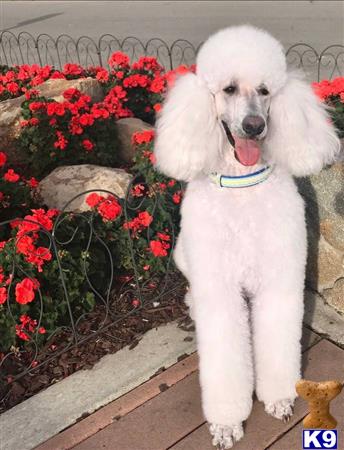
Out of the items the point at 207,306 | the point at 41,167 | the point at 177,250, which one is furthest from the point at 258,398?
the point at 41,167

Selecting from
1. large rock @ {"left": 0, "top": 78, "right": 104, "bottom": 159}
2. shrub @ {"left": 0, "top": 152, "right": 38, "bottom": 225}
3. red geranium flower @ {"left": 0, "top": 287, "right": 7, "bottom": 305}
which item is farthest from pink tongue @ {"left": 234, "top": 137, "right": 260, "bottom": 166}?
large rock @ {"left": 0, "top": 78, "right": 104, "bottom": 159}

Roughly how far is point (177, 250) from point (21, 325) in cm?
84

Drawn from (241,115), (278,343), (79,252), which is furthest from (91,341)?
(241,115)

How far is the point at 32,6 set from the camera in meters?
18.8

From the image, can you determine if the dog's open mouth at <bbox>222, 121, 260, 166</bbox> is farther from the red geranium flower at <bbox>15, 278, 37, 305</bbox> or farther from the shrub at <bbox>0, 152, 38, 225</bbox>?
the shrub at <bbox>0, 152, 38, 225</bbox>

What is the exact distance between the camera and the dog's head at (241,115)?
181 cm

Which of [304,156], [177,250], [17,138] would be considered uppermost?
[304,156]

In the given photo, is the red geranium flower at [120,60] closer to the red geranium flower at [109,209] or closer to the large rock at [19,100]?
the large rock at [19,100]

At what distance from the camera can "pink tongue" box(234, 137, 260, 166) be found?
6.07 ft

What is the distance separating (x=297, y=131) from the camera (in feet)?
6.29

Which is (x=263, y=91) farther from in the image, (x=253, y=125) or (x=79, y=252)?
(x=79, y=252)

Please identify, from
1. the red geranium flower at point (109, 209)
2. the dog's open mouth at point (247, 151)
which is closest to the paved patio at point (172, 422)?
the red geranium flower at point (109, 209)

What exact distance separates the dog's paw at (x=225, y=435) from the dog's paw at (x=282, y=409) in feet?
0.53

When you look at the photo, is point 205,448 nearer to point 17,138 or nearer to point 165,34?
point 17,138
